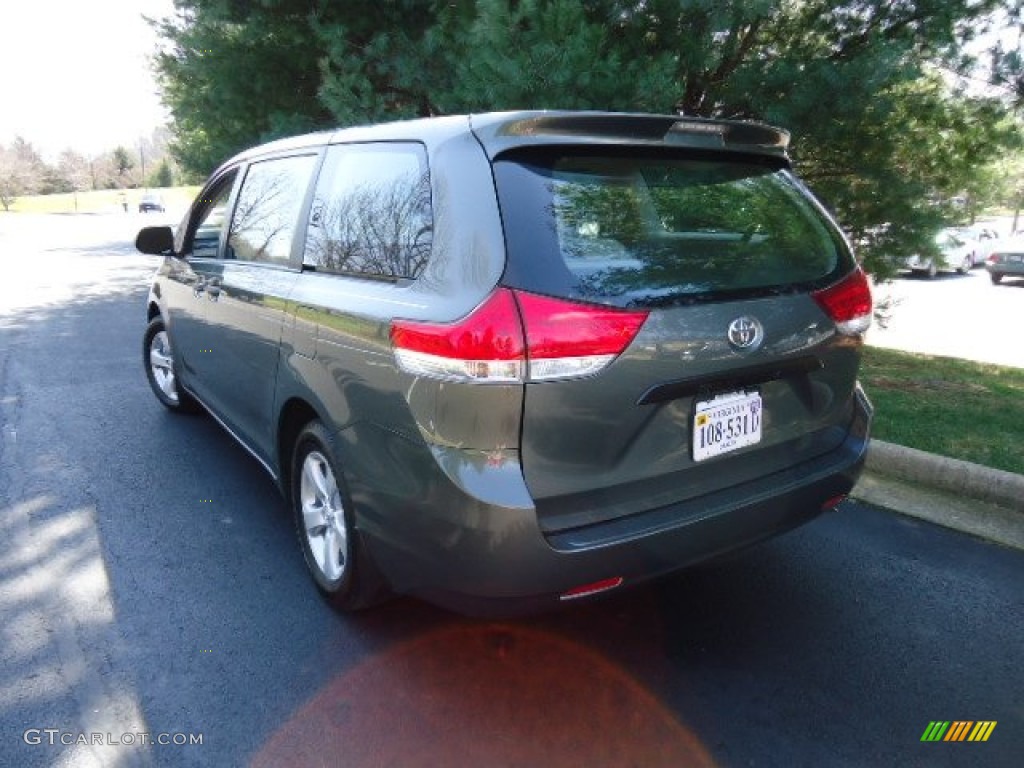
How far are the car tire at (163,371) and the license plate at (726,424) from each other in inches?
154

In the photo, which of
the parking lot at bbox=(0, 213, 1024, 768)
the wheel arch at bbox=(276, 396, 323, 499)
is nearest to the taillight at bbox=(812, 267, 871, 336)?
the parking lot at bbox=(0, 213, 1024, 768)

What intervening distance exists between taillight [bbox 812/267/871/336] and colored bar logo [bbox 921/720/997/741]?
1.29 m

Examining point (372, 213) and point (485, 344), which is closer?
point (485, 344)

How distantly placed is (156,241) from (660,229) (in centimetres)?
366

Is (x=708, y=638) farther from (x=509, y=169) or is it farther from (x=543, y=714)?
(x=509, y=169)

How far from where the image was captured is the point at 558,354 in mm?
2139

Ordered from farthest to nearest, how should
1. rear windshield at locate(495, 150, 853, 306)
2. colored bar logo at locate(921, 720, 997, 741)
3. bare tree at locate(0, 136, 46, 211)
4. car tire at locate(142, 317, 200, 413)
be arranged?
bare tree at locate(0, 136, 46, 211)
car tire at locate(142, 317, 200, 413)
colored bar logo at locate(921, 720, 997, 741)
rear windshield at locate(495, 150, 853, 306)

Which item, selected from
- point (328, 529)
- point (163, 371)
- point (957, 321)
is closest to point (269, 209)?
point (328, 529)

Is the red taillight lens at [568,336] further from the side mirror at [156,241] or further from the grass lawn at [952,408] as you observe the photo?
the side mirror at [156,241]

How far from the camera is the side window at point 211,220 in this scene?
167 inches

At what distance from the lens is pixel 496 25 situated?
554 cm

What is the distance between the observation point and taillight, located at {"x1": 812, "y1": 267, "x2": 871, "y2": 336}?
2.71m

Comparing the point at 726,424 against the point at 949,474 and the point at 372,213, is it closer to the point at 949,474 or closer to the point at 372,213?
the point at 372,213

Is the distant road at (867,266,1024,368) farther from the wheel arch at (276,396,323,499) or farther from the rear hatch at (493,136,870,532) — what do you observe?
the wheel arch at (276,396,323,499)
